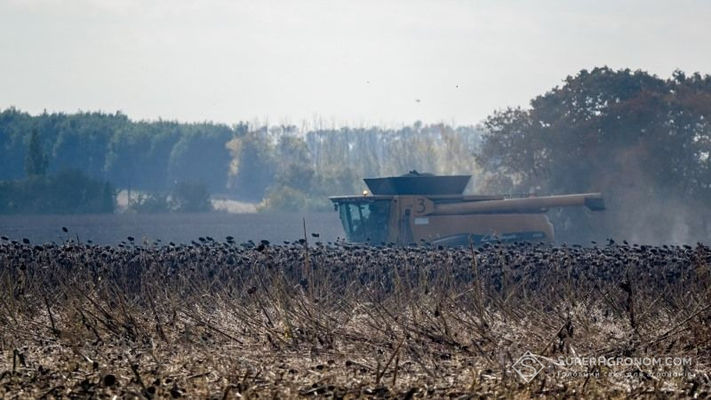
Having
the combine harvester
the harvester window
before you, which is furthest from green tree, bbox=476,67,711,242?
the harvester window

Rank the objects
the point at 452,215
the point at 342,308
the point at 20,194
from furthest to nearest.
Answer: the point at 20,194 < the point at 452,215 < the point at 342,308

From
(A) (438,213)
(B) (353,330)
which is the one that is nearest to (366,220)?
(A) (438,213)

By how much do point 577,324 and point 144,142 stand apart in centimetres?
8141

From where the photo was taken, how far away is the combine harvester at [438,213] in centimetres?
2906

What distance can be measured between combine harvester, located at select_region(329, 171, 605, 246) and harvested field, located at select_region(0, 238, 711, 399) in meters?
8.80

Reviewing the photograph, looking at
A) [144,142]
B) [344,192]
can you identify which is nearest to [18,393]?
[344,192]

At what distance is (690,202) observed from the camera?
43.8m

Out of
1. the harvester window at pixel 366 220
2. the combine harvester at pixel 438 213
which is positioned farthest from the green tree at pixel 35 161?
the harvester window at pixel 366 220

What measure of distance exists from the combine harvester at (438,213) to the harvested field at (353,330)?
880cm

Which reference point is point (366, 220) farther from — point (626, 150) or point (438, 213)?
point (626, 150)

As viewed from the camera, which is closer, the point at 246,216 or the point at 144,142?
the point at 246,216

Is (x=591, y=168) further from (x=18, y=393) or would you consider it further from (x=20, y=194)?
(x=18, y=393)

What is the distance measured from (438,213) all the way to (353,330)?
53.2 feet

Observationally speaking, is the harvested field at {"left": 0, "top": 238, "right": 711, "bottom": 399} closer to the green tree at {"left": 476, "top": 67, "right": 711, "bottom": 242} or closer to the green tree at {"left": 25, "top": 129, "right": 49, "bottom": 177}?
the green tree at {"left": 476, "top": 67, "right": 711, "bottom": 242}
